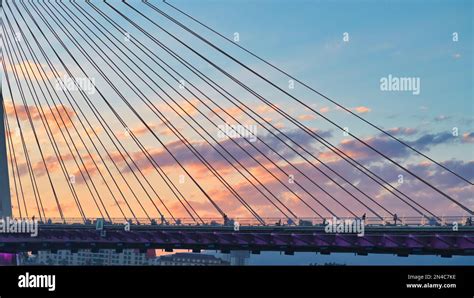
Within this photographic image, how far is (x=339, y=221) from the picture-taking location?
6206 cm

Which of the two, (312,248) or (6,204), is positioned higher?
(6,204)

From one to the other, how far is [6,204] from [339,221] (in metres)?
29.4

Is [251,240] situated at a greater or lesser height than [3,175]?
lesser

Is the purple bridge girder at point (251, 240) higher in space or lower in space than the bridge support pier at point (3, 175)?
lower

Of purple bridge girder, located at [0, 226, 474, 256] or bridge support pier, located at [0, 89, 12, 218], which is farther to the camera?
bridge support pier, located at [0, 89, 12, 218]

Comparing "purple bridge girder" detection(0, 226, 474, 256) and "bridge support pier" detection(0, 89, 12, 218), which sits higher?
"bridge support pier" detection(0, 89, 12, 218)

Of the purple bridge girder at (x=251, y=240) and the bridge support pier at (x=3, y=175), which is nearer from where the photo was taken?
the purple bridge girder at (x=251, y=240)

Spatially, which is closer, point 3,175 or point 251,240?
point 3,175
